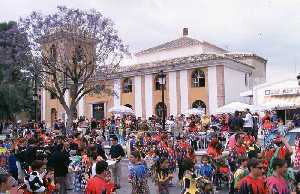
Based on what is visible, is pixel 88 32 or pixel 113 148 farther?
pixel 88 32

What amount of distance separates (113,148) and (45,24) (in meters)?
22.3

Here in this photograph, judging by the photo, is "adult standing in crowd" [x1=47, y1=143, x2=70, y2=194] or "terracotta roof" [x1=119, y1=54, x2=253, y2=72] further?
"terracotta roof" [x1=119, y1=54, x2=253, y2=72]

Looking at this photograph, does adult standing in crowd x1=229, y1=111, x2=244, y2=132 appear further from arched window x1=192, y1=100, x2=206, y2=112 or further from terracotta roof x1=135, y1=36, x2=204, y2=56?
terracotta roof x1=135, y1=36, x2=204, y2=56

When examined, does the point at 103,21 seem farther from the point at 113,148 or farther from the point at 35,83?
the point at 113,148

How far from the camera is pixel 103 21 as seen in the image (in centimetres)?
3572

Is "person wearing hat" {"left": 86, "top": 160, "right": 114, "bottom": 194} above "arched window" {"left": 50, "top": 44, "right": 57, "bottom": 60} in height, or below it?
below

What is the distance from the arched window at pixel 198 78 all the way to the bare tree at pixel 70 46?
730cm

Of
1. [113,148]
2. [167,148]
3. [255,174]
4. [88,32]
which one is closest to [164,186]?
[113,148]

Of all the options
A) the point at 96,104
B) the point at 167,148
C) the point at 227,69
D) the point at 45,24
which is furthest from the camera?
the point at 96,104

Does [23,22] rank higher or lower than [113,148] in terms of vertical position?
higher

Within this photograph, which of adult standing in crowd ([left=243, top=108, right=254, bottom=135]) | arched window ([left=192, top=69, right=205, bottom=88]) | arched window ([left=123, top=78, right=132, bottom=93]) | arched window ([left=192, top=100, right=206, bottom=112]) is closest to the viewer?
adult standing in crowd ([left=243, top=108, right=254, bottom=135])

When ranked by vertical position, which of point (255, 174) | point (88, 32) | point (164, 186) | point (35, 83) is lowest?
point (164, 186)

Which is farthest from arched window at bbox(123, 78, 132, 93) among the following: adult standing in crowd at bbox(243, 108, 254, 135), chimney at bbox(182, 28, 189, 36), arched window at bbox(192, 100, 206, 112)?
adult standing in crowd at bbox(243, 108, 254, 135)

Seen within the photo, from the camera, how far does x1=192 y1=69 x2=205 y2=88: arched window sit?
41.1 meters
